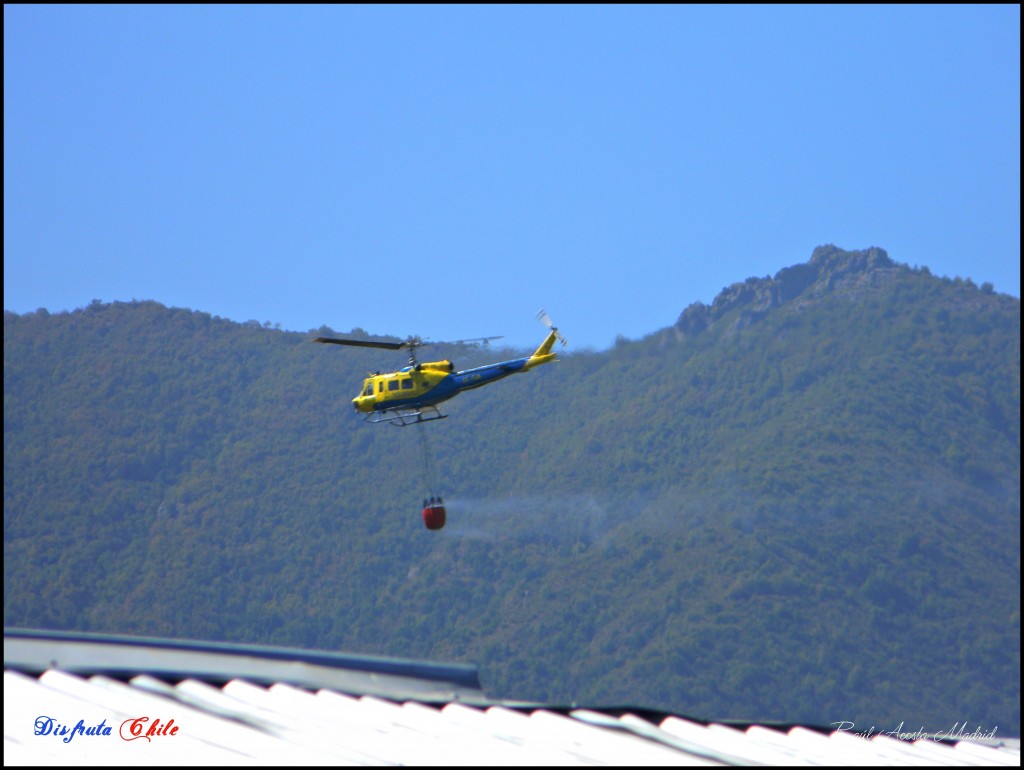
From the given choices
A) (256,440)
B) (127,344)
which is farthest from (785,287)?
(127,344)

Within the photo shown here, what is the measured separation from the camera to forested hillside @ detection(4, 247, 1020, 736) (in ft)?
351

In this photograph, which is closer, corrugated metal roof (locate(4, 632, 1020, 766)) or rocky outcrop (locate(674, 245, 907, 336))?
corrugated metal roof (locate(4, 632, 1020, 766))

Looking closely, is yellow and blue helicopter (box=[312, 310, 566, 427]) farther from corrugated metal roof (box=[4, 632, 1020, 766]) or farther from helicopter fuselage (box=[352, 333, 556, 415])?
corrugated metal roof (box=[4, 632, 1020, 766])

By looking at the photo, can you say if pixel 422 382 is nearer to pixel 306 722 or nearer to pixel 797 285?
pixel 306 722

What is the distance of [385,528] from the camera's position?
119 metres

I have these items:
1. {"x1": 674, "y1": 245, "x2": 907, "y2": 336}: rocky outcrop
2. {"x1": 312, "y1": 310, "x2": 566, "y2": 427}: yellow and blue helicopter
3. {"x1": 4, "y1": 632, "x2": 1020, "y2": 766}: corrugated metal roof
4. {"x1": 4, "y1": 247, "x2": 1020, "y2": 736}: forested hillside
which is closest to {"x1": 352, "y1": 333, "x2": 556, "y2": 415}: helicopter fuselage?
{"x1": 312, "y1": 310, "x2": 566, "y2": 427}: yellow and blue helicopter

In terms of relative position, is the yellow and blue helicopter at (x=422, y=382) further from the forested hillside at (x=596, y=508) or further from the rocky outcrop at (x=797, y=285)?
the rocky outcrop at (x=797, y=285)

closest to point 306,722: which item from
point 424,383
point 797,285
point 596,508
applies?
point 424,383

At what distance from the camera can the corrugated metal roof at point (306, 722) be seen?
1338 cm

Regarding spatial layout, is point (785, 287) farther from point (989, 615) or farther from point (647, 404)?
point (989, 615)

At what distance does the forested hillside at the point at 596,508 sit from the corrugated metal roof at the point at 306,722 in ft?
274

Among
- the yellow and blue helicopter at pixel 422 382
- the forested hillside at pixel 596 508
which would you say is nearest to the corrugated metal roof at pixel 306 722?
the yellow and blue helicopter at pixel 422 382

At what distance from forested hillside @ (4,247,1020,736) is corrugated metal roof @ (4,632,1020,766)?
83.5 metres

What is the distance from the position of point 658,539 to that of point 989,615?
88.7ft
